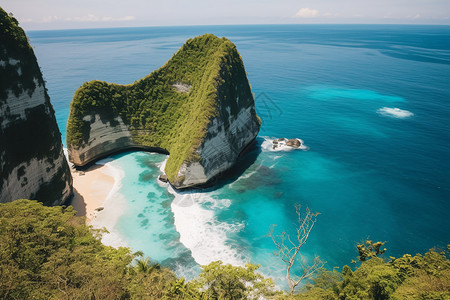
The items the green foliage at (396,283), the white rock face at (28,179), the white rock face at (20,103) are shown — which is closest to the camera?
the green foliage at (396,283)

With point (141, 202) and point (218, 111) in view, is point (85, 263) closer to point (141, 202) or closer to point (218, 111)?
point (141, 202)

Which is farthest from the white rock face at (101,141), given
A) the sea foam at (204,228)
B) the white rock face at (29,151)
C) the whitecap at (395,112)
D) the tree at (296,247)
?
the whitecap at (395,112)

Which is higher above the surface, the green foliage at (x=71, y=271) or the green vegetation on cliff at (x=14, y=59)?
the green vegetation on cliff at (x=14, y=59)

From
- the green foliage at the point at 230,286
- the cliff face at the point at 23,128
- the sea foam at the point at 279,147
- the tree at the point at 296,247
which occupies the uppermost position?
the cliff face at the point at 23,128

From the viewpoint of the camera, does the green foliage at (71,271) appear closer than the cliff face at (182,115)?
Yes

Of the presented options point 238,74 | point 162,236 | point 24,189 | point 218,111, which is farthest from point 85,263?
point 238,74

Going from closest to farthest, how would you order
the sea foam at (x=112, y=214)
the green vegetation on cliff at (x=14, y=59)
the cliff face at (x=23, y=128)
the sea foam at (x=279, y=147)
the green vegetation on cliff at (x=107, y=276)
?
the green vegetation on cliff at (x=107, y=276) < the green vegetation on cliff at (x=14, y=59) < the cliff face at (x=23, y=128) < the sea foam at (x=112, y=214) < the sea foam at (x=279, y=147)

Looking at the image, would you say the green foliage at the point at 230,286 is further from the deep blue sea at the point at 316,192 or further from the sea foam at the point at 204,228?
the sea foam at the point at 204,228
